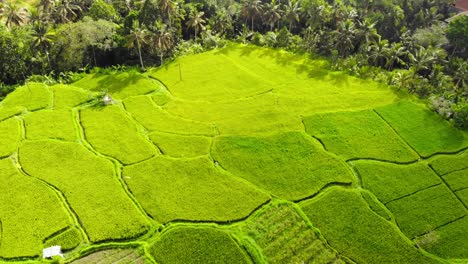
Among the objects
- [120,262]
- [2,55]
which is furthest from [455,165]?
[2,55]

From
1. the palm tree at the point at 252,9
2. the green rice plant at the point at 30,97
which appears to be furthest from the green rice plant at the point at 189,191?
the palm tree at the point at 252,9

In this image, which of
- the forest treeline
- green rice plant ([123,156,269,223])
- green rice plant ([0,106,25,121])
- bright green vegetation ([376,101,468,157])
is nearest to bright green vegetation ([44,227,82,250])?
green rice plant ([123,156,269,223])

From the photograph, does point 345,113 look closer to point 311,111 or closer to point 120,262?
point 311,111

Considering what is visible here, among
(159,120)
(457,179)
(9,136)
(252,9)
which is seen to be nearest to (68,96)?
(9,136)

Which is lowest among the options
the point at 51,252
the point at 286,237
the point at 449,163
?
the point at 51,252

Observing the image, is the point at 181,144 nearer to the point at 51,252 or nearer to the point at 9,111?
the point at 51,252

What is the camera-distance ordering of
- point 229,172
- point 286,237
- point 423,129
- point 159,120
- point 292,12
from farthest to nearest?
point 292,12, point 159,120, point 423,129, point 229,172, point 286,237
